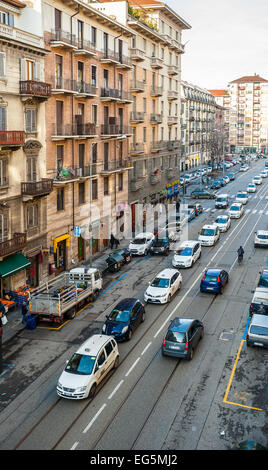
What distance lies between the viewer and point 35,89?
1196 inches

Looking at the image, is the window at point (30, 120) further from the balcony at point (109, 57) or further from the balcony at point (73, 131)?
the balcony at point (109, 57)

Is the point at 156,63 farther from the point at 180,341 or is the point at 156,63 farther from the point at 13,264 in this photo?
the point at 180,341

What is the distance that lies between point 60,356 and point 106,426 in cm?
695

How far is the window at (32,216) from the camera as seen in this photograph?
32.1m

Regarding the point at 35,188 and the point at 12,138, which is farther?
the point at 35,188

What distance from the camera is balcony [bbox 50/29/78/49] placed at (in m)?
33.5

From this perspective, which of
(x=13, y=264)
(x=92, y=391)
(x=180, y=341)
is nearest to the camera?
(x=92, y=391)

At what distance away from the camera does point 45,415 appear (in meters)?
18.0

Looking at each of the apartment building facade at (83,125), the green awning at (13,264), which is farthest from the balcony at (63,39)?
the green awning at (13,264)

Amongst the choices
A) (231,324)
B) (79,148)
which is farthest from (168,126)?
(231,324)

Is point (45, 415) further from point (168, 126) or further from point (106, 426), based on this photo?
point (168, 126)

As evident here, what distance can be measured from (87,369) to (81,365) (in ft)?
1.19

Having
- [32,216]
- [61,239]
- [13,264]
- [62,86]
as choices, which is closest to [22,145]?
[32,216]
